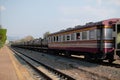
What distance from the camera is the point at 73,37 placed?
84.0 ft

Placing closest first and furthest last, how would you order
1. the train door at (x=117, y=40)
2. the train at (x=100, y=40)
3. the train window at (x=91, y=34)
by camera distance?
the train door at (x=117, y=40)
the train at (x=100, y=40)
the train window at (x=91, y=34)

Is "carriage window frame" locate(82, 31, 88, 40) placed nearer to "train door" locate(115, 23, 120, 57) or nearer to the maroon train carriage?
the maroon train carriage

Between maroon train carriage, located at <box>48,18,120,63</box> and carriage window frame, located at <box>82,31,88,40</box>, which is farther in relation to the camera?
carriage window frame, located at <box>82,31,88,40</box>

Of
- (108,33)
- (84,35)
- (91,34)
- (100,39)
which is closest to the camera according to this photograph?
(108,33)

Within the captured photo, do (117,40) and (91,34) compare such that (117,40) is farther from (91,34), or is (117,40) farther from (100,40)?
(91,34)

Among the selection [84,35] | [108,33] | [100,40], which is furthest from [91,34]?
[108,33]

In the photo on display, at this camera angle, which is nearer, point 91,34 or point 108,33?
point 108,33

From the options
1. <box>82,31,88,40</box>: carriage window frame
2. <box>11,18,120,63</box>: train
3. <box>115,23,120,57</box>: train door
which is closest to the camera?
<box>115,23,120,57</box>: train door

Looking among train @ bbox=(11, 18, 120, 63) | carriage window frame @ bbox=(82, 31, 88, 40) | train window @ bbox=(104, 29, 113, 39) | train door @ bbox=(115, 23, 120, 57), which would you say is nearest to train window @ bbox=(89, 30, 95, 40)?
train @ bbox=(11, 18, 120, 63)

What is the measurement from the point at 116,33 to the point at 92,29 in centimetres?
214

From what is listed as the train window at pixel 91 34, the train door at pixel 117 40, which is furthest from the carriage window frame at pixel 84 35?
the train door at pixel 117 40

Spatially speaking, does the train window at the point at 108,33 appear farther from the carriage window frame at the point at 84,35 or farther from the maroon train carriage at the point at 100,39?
the carriage window frame at the point at 84,35

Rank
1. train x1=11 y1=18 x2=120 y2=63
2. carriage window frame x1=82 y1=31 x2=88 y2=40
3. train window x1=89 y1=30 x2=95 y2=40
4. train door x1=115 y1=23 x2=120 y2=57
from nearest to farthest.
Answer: train door x1=115 y1=23 x2=120 y2=57
train x1=11 y1=18 x2=120 y2=63
train window x1=89 y1=30 x2=95 y2=40
carriage window frame x1=82 y1=31 x2=88 y2=40

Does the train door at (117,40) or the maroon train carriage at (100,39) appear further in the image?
the maroon train carriage at (100,39)
